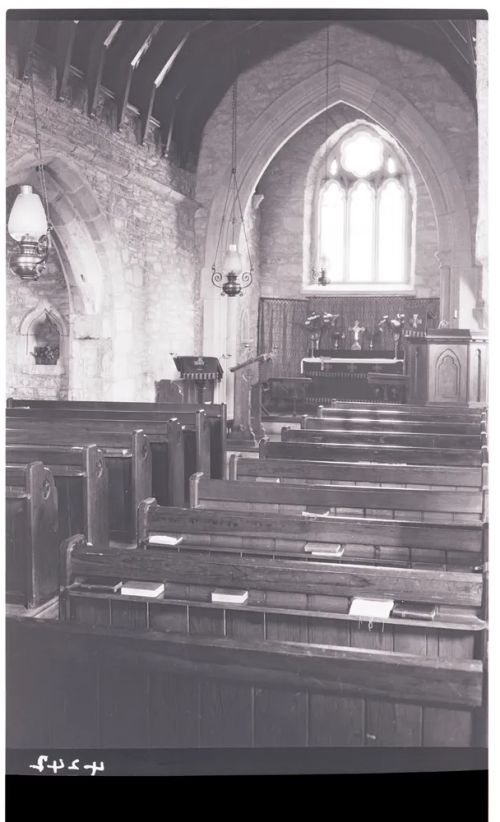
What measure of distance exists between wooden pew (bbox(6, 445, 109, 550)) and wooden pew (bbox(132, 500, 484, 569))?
0.50m

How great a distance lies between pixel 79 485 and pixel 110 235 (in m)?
4.94

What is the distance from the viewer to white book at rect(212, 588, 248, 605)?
270 centimetres

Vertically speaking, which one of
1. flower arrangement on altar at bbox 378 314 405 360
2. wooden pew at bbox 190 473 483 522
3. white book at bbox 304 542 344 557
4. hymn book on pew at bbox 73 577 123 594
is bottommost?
hymn book on pew at bbox 73 577 123 594

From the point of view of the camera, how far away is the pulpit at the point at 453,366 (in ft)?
23.0

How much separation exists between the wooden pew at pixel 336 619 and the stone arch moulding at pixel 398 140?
8.23 metres

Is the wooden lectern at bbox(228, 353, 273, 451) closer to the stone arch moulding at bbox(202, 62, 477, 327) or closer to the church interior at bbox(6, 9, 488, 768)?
the church interior at bbox(6, 9, 488, 768)

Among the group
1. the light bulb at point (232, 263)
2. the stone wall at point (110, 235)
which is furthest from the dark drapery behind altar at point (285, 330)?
the light bulb at point (232, 263)

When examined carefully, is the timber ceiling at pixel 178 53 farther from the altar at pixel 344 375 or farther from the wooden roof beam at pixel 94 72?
the altar at pixel 344 375

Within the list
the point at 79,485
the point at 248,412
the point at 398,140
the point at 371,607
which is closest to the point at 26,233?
the point at 79,485

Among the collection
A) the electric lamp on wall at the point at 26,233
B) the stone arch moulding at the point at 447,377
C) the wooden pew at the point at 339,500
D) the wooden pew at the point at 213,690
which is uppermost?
the electric lamp on wall at the point at 26,233

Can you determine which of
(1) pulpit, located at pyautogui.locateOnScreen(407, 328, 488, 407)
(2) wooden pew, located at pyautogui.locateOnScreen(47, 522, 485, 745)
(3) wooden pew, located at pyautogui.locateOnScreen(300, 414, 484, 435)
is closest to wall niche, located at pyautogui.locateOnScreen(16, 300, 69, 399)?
(3) wooden pew, located at pyautogui.locateOnScreen(300, 414, 484, 435)

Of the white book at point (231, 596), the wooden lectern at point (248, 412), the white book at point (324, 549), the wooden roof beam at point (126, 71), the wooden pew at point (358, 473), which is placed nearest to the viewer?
the white book at point (231, 596)

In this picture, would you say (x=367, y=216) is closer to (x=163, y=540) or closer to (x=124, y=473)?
(x=124, y=473)

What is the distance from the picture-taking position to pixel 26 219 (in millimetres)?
4164
